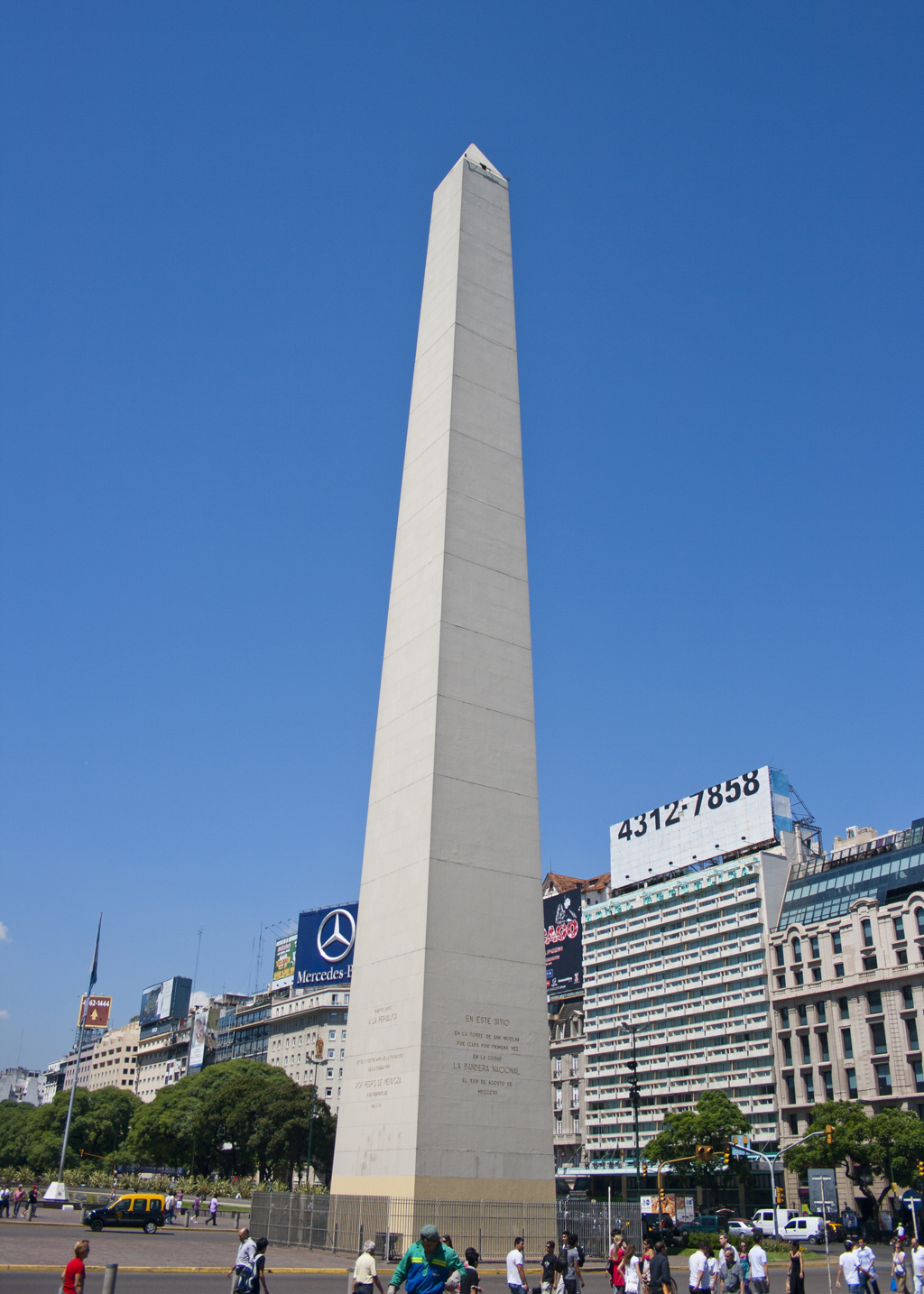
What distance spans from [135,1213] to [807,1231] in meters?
27.3

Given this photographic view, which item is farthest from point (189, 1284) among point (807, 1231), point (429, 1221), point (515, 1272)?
point (807, 1231)

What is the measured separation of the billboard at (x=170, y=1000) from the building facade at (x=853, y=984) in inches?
4484

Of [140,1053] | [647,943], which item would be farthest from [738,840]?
[140,1053]

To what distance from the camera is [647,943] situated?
89.4 meters

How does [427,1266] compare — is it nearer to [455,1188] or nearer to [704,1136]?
[455,1188]

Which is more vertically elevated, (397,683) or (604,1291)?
(397,683)

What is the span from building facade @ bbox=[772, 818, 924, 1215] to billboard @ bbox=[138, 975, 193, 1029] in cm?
11391

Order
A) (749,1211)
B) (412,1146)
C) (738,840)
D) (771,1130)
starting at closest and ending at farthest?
(412,1146) → (749,1211) → (771,1130) → (738,840)

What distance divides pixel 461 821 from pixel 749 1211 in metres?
56.2

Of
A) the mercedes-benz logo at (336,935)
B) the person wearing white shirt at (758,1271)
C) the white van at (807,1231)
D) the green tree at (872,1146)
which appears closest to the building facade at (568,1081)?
the mercedes-benz logo at (336,935)

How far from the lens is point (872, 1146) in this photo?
51.8 m

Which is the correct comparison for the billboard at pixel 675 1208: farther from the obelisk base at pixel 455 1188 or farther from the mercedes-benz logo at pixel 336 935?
the mercedes-benz logo at pixel 336 935

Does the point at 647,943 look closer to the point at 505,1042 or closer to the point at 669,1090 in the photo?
the point at 669,1090

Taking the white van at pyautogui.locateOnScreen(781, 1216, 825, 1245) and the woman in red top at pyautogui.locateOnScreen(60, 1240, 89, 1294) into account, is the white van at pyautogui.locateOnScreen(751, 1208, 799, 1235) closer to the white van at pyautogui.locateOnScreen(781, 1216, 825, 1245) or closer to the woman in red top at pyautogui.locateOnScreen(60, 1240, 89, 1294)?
the white van at pyautogui.locateOnScreen(781, 1216, 825, 1245)
